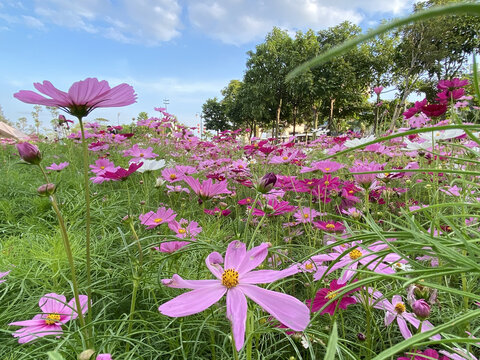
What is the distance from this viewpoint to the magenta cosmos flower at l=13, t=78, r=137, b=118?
1.18 ft

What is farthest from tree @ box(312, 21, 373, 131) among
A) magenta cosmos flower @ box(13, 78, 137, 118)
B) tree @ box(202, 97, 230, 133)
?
magenta cosmos flower @ box(13, 78, 137, 118)

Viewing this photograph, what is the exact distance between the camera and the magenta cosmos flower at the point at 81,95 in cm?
36

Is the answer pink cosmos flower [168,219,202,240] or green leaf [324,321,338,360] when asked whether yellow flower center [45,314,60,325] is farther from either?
green leaf [324,321,338,360]

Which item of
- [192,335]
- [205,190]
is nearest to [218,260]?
[192,335]

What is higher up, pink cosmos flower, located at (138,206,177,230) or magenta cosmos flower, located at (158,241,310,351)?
magenta cosmos flower, located at (158,241,310,351)

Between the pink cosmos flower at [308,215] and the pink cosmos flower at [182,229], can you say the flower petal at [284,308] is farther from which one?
the pink cosmos flower at [308,215]

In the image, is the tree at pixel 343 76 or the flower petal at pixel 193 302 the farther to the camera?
the tree at pixel 343 76

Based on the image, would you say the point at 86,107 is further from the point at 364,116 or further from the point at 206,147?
the point at 364,116

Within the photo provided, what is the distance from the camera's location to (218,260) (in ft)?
1.19

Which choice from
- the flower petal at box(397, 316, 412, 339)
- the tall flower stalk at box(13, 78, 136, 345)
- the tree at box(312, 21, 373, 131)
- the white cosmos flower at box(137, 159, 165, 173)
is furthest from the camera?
the tree at box(312, 21, 373, 131)

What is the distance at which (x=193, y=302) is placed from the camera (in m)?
0.28

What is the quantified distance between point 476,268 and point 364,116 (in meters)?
19.5

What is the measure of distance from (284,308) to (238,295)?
53mm

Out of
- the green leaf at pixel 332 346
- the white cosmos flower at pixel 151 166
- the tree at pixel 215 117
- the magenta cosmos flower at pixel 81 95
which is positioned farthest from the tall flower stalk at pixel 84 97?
the tree at pixel 215 117
